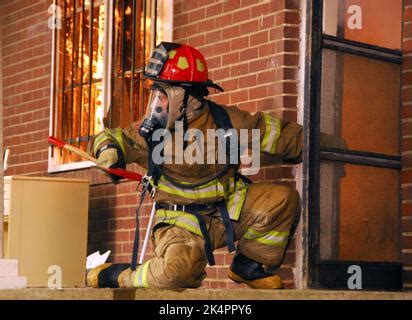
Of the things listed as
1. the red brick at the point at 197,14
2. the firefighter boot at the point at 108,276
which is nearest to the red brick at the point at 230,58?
the red brick at the point at 197,14

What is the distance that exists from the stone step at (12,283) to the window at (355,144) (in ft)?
6.17

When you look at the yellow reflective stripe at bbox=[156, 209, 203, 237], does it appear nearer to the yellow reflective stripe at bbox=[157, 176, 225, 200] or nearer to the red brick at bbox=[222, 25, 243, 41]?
the yellow reflective stripe at bbox=[157, 176, 225, 200]

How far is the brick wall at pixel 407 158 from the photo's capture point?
26.6 ft

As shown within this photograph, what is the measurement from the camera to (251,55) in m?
8.05

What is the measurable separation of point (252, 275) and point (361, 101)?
4.75 ft

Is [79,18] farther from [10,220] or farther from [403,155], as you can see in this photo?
[403,155]

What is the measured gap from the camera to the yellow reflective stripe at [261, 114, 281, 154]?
736 centimetres

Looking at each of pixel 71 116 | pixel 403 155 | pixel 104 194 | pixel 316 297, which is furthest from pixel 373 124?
pixel 71 116

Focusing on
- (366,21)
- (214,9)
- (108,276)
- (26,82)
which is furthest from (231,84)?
(26,82)

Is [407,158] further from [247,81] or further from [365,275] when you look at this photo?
[247,81]

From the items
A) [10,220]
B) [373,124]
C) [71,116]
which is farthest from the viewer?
[71,116]

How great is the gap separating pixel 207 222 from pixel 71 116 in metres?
3.49

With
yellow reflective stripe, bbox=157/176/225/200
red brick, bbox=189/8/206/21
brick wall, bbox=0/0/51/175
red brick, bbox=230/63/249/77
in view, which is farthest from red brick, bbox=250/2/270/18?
brick wall, bbox=0/0/51/175

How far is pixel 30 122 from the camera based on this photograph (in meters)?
10.9
